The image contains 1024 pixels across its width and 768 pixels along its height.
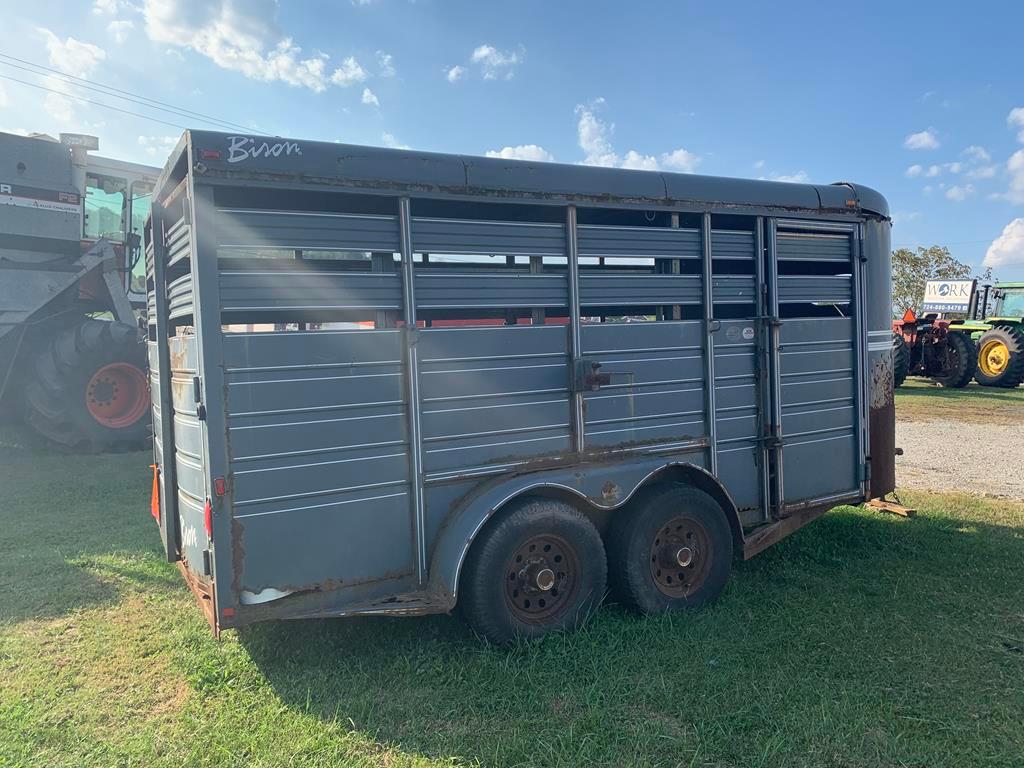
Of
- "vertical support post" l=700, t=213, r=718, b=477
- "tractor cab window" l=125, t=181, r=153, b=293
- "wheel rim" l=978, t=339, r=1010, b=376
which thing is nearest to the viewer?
"vertical support post" l=700, t=213, r=718, b=477

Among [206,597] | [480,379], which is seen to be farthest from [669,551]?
[206,597]

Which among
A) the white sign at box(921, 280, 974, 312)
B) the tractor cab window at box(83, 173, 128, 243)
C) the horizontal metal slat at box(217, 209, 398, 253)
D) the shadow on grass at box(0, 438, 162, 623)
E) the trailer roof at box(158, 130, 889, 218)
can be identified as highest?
the tractor cab window at box(83, 173, 128, 243)

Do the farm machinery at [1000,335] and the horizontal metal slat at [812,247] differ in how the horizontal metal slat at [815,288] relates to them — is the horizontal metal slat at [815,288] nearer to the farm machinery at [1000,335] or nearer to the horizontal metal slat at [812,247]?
the horizontal metal slat at [812,247]

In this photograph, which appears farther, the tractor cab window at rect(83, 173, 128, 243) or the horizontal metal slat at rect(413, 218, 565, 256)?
the tractor cab window at rect(83, 173, 128, 243)

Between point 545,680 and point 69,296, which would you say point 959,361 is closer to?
point 545,680

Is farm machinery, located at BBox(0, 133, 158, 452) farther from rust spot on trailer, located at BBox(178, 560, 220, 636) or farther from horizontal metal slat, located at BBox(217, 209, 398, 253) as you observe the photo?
horizontal metal slat, located at BBox(217, 209, 398, 253)

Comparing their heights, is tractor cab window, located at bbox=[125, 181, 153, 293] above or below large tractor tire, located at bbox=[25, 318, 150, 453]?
above

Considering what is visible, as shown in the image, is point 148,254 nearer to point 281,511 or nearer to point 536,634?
point 281,511

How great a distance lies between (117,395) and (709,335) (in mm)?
7938

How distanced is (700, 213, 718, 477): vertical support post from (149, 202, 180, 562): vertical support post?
10.2 ft

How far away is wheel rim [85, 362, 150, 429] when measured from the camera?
30.1 feet

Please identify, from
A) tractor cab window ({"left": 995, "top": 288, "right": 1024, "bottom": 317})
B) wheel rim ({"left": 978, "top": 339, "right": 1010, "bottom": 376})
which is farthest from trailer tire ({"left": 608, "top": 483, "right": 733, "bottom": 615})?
tractor cab window ({"left": 995, "top": 288, "right": 1024, "bottom": 317})

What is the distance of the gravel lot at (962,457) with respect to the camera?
7.96 metres

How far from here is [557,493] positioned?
157 inches
